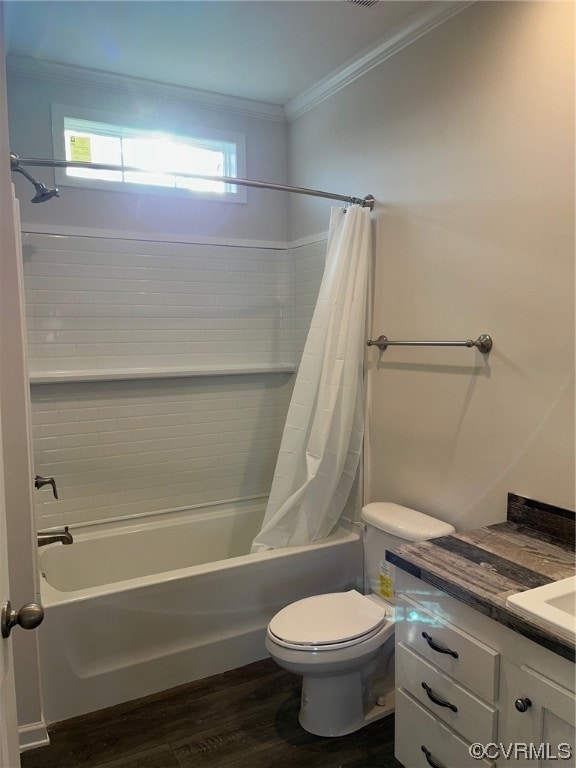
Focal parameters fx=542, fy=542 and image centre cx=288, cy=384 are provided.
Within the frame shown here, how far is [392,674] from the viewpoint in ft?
7.26

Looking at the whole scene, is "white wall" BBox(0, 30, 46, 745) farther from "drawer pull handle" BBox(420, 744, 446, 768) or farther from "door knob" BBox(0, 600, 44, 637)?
"drawer pull handle" BBox(420, 744, 446, 768)

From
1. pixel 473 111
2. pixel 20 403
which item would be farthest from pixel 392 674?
pixel 473 111

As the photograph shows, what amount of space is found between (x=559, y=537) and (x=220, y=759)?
4.49 feet

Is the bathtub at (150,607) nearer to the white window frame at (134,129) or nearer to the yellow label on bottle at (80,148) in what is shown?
the white window frame at (134,129)

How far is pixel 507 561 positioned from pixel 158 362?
2005 millimetres

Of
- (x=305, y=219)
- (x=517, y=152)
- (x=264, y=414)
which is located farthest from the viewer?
(x=264, y=414)

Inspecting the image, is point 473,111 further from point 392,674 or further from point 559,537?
point 392,674

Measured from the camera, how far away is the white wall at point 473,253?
5.69ft

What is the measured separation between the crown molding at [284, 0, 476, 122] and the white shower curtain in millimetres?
665

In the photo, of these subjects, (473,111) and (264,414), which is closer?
(473,111)

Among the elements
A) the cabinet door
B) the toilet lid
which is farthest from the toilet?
the cabinet door

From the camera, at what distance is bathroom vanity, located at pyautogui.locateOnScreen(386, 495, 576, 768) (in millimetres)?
1206

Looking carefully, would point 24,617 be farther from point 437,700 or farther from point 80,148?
point 80,148

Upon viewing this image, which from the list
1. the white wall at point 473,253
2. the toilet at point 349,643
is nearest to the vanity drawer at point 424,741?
the toilet at point 349,643
